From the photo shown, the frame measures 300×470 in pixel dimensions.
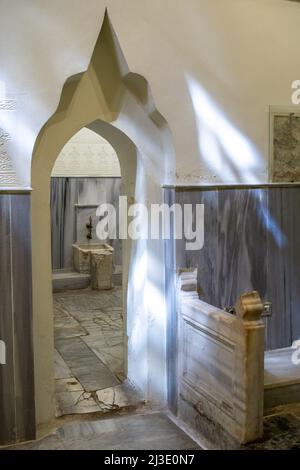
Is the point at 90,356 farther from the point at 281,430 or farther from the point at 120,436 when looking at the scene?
the point at 281,430

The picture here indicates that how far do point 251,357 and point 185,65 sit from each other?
217 cm

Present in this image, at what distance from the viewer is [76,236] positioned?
9031mm

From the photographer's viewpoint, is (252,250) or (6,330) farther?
(252,250)

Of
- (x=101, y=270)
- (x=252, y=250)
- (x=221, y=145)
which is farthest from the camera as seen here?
(x=101, y=270)

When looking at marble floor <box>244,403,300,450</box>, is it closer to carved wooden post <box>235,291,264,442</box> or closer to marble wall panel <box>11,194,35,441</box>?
carved wooden post <box>235,291,264,442</box>

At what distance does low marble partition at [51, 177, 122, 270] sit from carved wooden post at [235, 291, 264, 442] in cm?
643

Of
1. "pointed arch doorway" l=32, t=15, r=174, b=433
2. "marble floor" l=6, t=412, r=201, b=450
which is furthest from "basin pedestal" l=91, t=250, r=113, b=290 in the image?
"marble floor" l=6, t=412, r=201, b=450

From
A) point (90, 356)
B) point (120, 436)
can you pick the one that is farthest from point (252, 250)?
point (90, 356)

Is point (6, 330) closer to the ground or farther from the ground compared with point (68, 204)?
closer to the ground

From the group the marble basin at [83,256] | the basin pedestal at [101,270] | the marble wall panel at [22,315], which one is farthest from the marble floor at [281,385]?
the marble basin at [83,256]

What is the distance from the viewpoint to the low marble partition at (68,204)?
8836 mm

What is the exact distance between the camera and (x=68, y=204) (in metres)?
8.92

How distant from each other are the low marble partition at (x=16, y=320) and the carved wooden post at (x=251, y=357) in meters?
1.48

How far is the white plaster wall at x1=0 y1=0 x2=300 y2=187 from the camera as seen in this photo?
3320mm
